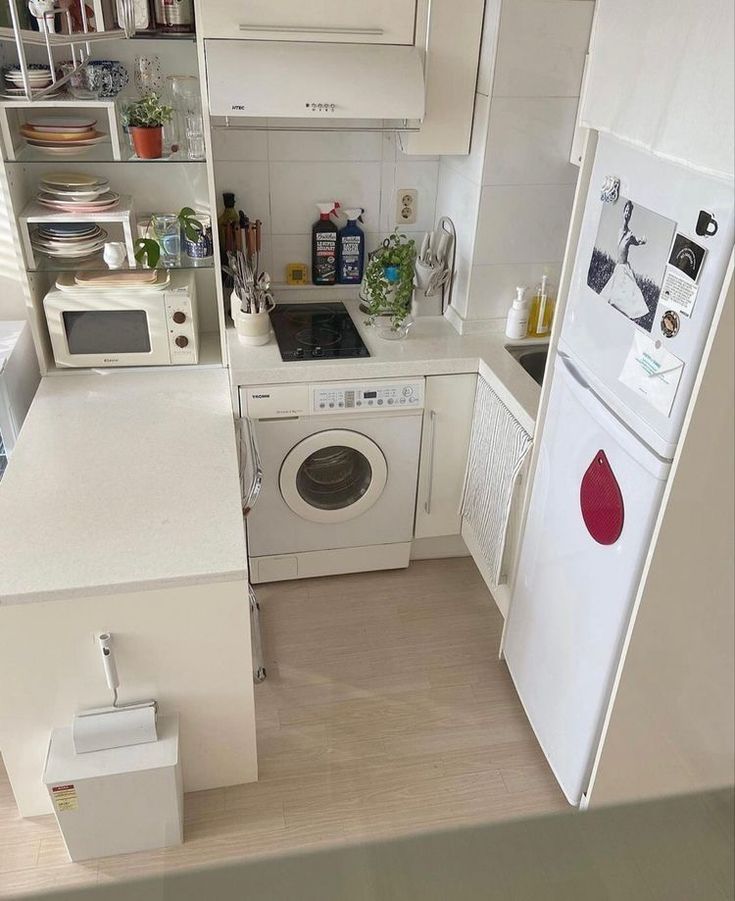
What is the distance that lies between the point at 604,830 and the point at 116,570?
1495 millimetres

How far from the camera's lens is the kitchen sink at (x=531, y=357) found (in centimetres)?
273

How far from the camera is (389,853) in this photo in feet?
1.45

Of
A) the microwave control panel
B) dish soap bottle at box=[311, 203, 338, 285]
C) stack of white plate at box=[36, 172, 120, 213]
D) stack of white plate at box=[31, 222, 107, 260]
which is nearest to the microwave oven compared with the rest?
→ the microwave control panel

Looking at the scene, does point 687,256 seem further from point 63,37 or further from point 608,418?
point 63,37

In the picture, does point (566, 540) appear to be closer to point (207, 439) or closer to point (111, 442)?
point (207, 439)

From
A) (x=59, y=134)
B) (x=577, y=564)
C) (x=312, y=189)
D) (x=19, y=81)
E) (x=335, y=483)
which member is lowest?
(x=335, y=483)

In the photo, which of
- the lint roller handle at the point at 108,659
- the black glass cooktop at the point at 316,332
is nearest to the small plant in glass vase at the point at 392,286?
the black glass cooktop at the point at 316,332

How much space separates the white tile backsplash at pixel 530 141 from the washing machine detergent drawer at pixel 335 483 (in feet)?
2.86

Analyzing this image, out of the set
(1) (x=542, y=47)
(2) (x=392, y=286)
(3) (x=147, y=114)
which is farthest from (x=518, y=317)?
(3) (x=147, y=114)

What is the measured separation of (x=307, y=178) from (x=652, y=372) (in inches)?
68.0

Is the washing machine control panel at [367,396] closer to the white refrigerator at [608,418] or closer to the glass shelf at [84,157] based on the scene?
the white refrigerator at [608,418]

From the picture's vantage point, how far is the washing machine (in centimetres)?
251

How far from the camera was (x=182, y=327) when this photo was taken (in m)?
2.62

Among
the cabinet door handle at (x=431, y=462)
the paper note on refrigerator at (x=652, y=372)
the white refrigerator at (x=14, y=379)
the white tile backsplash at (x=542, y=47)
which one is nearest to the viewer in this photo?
the paper note on refrigerator at (x=652, y=372)
